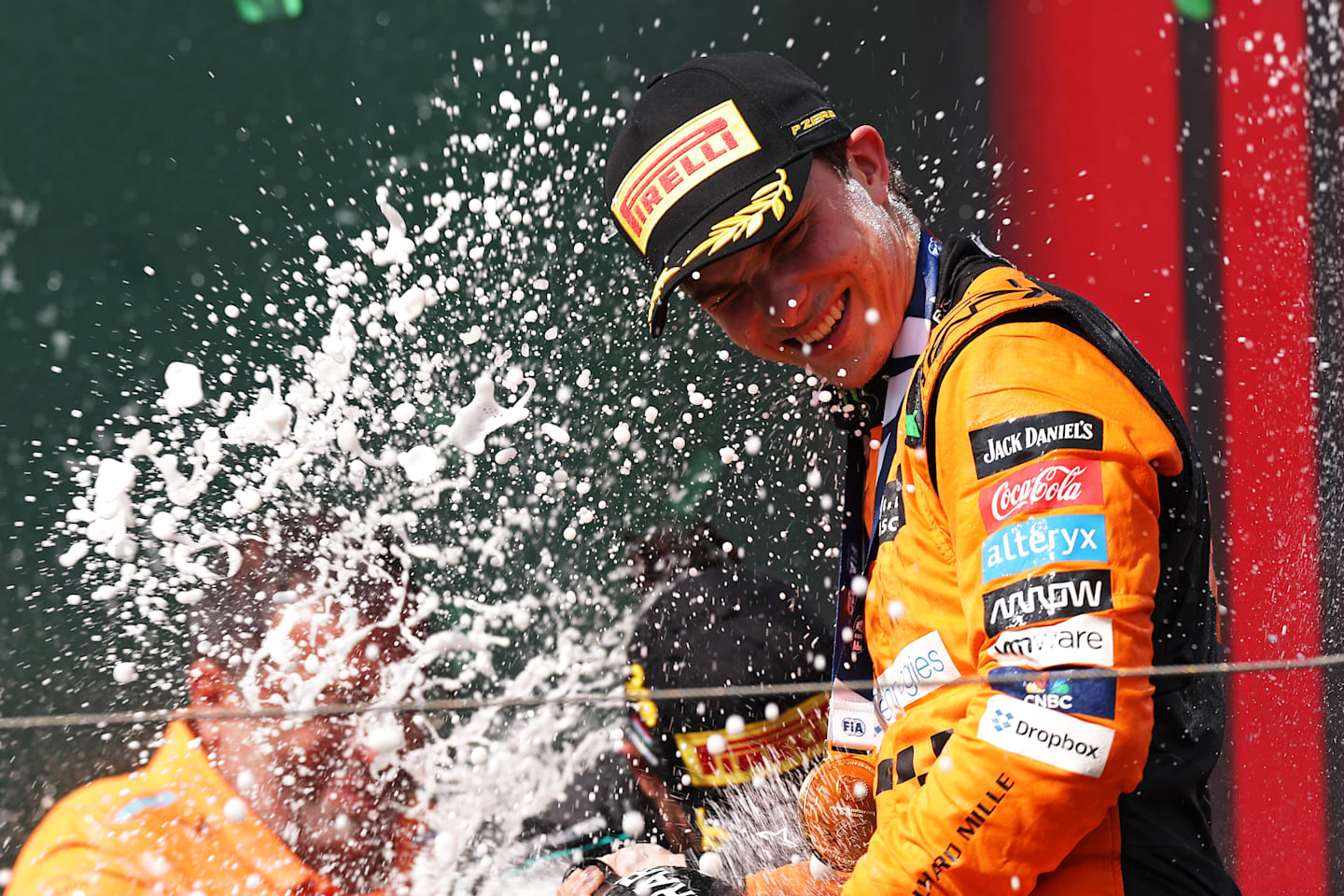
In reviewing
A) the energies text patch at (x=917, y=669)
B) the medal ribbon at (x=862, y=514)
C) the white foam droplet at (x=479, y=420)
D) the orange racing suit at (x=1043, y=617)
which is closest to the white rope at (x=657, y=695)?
the orange racing suit at (x=1043, y=617)

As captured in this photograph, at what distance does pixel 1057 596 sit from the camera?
1.01 m

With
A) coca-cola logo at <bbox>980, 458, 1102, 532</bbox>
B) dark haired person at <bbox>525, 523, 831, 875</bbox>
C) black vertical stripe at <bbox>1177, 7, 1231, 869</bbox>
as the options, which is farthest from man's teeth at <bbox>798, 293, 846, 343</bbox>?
black vertical stripe at <bbox>1177, 7, 1231, 869</bbox>

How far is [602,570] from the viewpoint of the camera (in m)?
2.83

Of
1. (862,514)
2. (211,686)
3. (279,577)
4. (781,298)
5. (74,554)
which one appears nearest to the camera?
(781,298)

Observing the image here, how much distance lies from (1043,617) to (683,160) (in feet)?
2.26

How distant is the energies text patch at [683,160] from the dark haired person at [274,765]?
1.26 metres

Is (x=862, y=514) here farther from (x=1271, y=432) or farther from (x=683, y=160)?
(x=1271, y=432)

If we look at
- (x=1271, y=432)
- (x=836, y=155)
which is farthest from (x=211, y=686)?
(x=1271, y=432)

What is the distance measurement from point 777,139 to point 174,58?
186cm

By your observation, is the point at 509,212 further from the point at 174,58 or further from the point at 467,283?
the point at 174,58

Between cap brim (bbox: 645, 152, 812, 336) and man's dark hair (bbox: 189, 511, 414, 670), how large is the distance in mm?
1314

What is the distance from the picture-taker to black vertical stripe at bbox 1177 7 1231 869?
2555mm

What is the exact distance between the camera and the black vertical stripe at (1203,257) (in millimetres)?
2555

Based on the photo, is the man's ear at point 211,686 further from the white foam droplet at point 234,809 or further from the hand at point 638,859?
the hand at point 638,859
